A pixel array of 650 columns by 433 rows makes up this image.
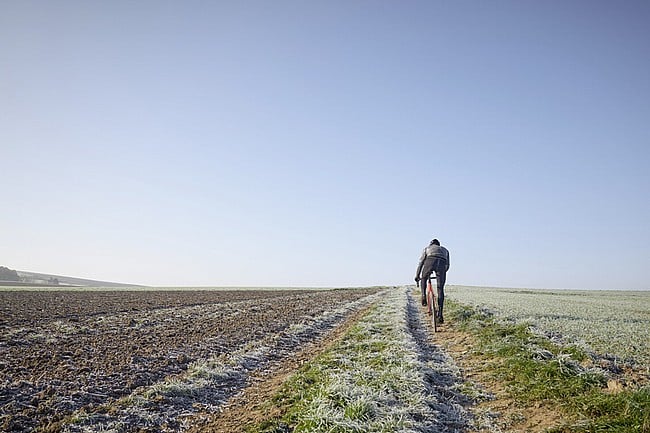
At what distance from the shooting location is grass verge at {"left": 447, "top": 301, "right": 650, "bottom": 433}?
4801mm

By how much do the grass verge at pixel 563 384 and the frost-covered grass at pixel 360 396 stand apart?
4.74 feet

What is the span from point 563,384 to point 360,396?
133 inches

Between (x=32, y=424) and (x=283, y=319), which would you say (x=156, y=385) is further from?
(x=283, y=319)

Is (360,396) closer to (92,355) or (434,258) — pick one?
(434,258)

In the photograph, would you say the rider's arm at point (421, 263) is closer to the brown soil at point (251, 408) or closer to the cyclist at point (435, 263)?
the cyclist at point (435, 263)

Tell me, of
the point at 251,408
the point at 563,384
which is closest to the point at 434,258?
the point at 563,384

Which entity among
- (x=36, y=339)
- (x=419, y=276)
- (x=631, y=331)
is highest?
(x=419, y=276)

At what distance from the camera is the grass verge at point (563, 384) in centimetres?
480

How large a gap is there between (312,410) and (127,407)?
10.7 feet

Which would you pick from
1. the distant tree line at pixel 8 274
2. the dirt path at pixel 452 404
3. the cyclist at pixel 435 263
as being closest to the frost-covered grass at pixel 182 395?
the dirt path at pixel 452 404

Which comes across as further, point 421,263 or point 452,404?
point 421,263

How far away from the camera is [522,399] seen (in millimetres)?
6285

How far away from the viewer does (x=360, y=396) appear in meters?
5.93

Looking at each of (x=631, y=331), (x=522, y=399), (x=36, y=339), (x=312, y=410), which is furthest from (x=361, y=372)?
(x=36, y=339)
